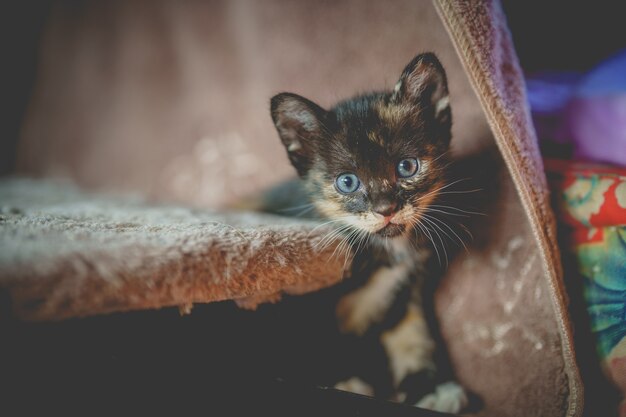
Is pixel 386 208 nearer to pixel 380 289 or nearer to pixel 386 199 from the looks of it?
pixel 386 199

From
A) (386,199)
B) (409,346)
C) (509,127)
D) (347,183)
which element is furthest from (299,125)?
(409,346)

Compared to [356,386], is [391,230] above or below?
above

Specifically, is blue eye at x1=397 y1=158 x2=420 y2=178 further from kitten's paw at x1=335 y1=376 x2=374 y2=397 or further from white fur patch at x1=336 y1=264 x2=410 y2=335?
kitten's paw at x1=335 y1=376 x2=374 y2=397

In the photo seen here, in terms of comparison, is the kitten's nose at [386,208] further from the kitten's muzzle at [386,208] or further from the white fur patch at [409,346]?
the white fur patch at [409,346]

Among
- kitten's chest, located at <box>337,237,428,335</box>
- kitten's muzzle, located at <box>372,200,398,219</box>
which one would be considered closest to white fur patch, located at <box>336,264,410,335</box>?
kitten's chest, located at <box>337,237,428,335</box>

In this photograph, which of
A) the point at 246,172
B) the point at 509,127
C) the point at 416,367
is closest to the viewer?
the point at 509,127

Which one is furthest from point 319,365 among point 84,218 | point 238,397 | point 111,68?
point 111,68

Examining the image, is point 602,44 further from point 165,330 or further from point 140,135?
point 140,135

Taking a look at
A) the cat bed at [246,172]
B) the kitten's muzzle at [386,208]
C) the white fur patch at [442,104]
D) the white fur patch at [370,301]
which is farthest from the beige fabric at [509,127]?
the white fur patch at [370,301]
